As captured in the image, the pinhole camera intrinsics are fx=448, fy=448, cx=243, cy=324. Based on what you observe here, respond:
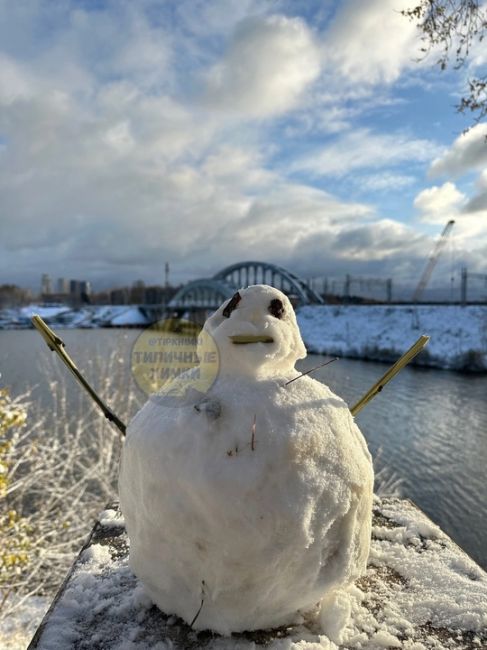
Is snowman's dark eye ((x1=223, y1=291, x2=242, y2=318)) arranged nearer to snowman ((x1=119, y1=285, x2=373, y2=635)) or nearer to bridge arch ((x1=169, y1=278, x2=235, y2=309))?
snowman ((x1=119, y1=285, x2=373, y2=635))

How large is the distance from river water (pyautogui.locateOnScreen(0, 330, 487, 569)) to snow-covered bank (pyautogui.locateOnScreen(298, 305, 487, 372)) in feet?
12.5

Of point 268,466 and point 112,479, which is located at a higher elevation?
point 268,466

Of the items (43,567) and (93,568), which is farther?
(43,567)

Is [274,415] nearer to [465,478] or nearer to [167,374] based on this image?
[167,374]

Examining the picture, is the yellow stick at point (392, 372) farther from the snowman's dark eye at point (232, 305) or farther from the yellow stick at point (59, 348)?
the yellow stick at point (59, 348)

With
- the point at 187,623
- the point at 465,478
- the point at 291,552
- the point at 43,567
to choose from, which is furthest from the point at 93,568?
the point at 465,478

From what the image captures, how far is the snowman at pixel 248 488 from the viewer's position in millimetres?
1909

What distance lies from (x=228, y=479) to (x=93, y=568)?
141 cm

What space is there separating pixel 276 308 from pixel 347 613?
5.00 feet

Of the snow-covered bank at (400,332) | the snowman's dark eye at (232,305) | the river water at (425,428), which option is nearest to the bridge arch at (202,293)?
the snow-covered bank at (400,332)

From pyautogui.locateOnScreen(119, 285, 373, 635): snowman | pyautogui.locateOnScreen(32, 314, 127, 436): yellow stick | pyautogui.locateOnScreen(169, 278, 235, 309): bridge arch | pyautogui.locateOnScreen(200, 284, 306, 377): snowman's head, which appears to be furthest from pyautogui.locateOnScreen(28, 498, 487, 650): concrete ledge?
pyautogui.locateOnScreen(169, 278, 235, 309): bridge arch

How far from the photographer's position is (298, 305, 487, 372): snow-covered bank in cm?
2522

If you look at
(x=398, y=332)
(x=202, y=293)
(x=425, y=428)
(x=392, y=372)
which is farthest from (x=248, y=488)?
(x=202, y=293)

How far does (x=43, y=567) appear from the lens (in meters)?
8.27
